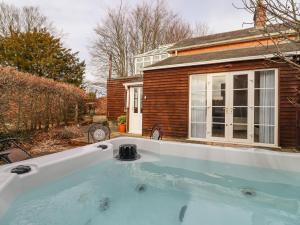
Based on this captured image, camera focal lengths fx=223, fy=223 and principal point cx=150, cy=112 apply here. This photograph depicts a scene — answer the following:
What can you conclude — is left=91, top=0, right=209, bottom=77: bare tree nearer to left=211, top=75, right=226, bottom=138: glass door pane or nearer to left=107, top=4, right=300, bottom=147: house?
left=107, top=4, right=300, bottom=147: house

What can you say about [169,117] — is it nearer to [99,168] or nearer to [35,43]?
[99,168]

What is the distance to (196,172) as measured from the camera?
4.11 m

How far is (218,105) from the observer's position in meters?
6.97

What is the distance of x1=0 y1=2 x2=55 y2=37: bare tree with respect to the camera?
18094 mm

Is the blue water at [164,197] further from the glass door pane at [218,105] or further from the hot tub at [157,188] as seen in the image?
the glass door pane at [218,105]

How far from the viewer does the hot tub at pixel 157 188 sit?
2578mm

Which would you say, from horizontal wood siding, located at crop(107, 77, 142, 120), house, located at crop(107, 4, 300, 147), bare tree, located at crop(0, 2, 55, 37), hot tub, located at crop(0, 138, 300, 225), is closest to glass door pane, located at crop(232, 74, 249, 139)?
house, located at crop(107, 4, 300, 147)

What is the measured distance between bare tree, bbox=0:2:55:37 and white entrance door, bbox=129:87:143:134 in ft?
41.4

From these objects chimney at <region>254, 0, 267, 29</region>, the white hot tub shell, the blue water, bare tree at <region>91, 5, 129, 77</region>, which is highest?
bare tree at <region>91, 5, 129, 77</region>

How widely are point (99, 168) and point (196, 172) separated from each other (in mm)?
1759

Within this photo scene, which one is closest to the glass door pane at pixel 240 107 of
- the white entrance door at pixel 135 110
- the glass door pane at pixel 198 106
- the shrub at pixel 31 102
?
the glass door pane at pixel 198 106

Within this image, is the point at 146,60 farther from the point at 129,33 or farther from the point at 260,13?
the point at 260,13

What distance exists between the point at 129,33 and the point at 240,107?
15.3 m

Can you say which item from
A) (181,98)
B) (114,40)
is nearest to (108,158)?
(181,98)
